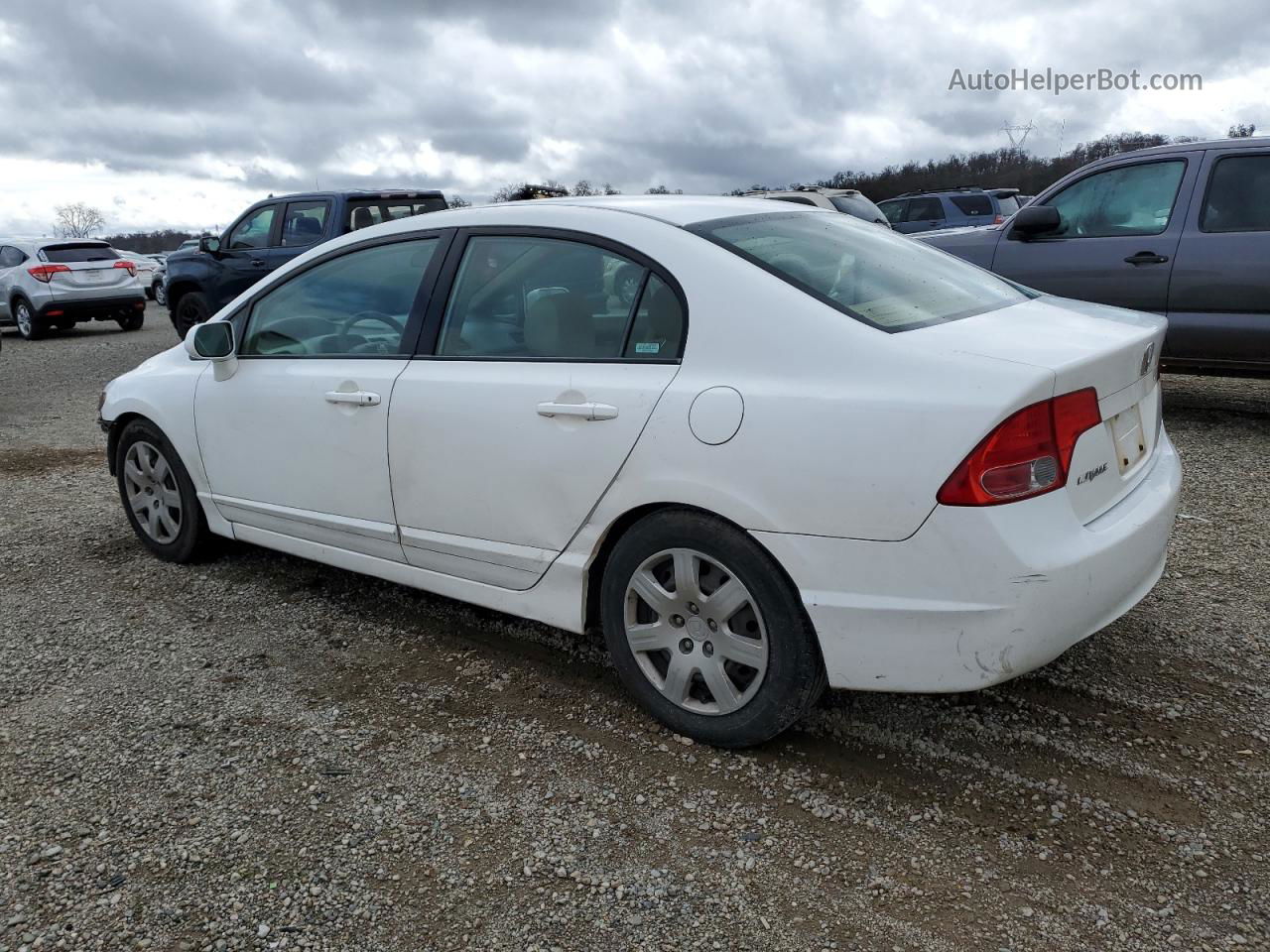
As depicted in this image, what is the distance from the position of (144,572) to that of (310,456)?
146 centimetres

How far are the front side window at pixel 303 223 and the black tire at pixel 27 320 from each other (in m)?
7.85

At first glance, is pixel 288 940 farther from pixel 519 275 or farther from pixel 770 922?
pixel 519 275

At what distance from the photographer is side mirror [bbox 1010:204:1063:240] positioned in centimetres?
677

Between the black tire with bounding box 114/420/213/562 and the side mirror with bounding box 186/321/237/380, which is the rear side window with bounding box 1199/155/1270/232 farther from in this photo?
the black tire with bounding box 114/420/213/562

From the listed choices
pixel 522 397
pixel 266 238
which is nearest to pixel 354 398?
pixel 522 397

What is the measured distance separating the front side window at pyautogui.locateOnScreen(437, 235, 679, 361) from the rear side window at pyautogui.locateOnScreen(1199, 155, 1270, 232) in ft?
16.5

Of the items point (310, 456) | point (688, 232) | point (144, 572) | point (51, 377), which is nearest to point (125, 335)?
point (51, 377)

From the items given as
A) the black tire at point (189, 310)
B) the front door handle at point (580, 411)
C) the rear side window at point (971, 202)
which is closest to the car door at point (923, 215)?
the rear side window at point (971, 202)

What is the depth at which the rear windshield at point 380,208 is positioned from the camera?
10.7 m

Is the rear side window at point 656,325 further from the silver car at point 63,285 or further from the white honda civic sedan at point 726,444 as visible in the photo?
the silver car at point 63,285

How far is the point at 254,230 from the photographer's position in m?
11.9

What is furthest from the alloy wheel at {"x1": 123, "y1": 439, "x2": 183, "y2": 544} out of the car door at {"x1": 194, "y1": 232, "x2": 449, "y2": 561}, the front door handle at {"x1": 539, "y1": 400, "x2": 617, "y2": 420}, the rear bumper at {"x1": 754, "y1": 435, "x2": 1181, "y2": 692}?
the rear bumper at {"x1": 754, "y1": 435, "x2": 1181, "y2": 692}

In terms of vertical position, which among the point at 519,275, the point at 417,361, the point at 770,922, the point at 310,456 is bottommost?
the point at 770,922

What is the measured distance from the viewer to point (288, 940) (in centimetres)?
222
